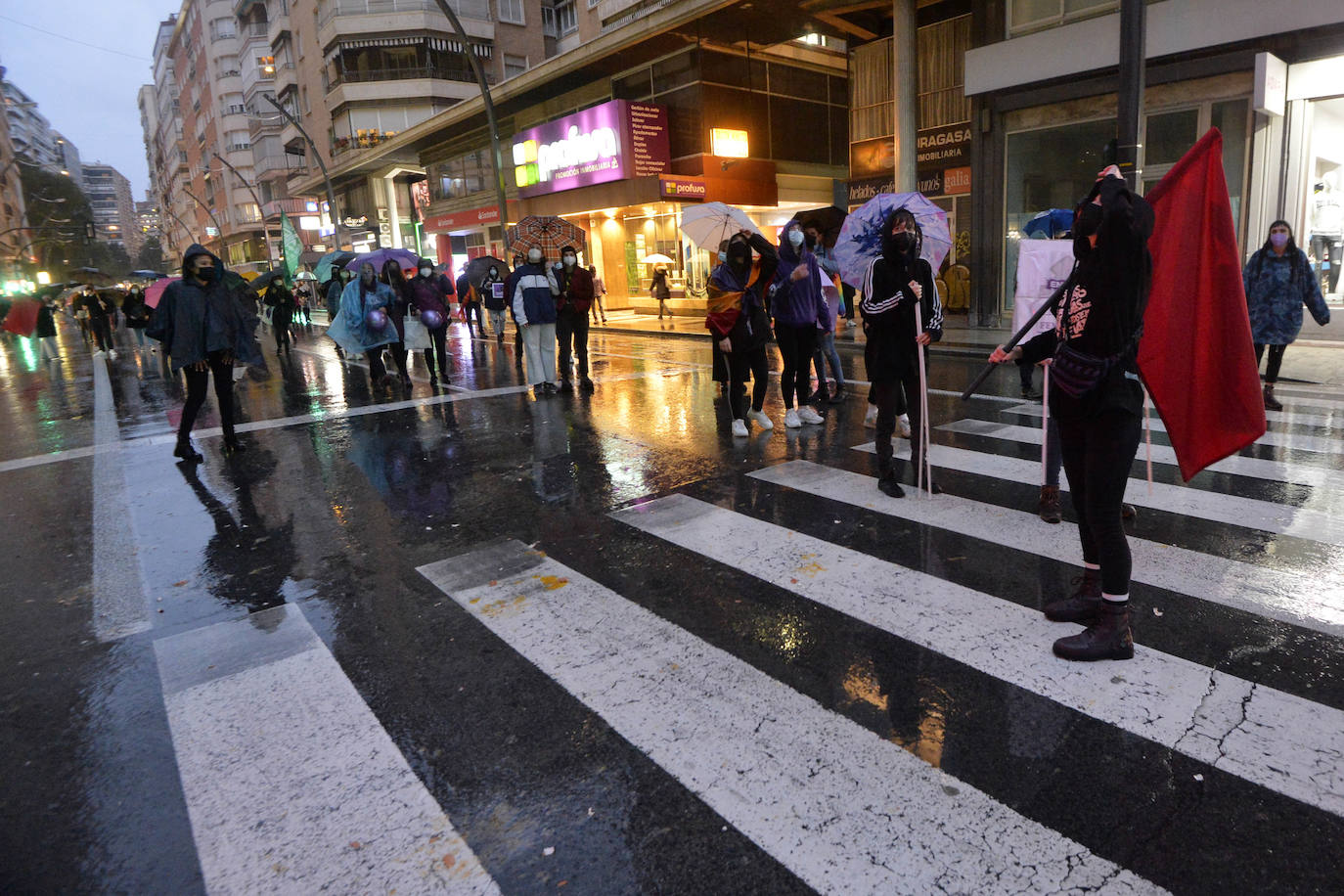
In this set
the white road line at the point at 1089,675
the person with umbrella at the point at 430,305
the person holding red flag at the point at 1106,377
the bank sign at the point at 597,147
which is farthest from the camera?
the bank sign at the point at 597,147

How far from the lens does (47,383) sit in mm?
17172

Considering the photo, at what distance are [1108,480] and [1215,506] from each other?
272 centimetres

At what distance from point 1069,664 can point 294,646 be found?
360 centimetres

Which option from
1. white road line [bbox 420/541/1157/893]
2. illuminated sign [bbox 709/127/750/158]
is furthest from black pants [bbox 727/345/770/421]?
illuminated sign [bbox 709/127/750/158]

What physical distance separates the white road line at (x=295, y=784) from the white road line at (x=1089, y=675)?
222cm

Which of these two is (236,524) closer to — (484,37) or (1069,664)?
(1069,664)

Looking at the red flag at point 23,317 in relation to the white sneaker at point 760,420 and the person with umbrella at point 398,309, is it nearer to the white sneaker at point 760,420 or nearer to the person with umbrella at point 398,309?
the person with umbrella at point 398,309

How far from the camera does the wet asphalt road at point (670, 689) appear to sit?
2.53 m

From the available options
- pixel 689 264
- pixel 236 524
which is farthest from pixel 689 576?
pixel 689 264

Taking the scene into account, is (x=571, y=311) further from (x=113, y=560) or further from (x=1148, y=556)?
(x=1148, y=556)

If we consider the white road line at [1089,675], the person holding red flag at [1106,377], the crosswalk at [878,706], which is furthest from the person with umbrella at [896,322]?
the person holding red flag at [1106,377]

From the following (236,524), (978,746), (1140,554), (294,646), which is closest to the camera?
(978,746)

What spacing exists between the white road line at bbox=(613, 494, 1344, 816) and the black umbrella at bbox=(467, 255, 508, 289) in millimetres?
11603

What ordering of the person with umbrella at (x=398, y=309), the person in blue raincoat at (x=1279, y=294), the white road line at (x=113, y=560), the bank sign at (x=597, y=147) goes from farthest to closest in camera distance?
the bank sign at (x=597, y=147) → the person with umbrella at (x=398, y=309) → the person in blue raincoat at (x=1279, y=294) → the white road line at (x=113, y=560)
